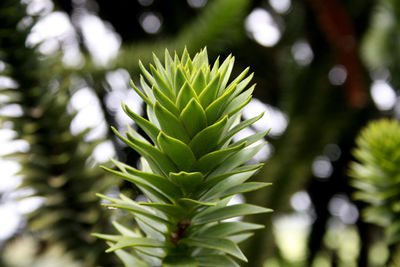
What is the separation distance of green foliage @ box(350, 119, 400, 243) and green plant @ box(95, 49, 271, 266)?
330mm

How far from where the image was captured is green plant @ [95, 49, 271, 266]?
441 millimetres

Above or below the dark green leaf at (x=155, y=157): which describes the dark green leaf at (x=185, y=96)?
above

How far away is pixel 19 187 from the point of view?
0.77 meters

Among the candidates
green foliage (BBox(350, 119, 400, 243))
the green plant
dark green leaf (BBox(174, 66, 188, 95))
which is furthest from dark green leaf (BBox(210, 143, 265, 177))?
green foliage (BBox(350, 119, 400, 243))

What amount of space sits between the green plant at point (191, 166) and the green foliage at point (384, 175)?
0.33m

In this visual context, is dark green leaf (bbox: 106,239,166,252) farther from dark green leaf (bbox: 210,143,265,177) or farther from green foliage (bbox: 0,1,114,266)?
green foliage (bbox: 0,1,114,266)

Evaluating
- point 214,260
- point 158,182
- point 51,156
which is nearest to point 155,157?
point 158,182

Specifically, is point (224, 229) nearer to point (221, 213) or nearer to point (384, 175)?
point (221, 213)

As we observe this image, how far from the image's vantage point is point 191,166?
1.54 ft

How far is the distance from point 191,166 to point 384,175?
0.40 m

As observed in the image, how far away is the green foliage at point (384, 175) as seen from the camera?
2.29 ft

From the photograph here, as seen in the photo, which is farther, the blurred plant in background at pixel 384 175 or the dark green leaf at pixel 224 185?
the blurred plant in background at pixel 384 175

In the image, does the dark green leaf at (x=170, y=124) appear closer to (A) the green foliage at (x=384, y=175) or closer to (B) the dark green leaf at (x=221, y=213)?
(B) the dark green leaf at (x=221, y=213)

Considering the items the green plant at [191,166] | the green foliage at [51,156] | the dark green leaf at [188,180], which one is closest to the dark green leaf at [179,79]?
the green plant at [191,166]
